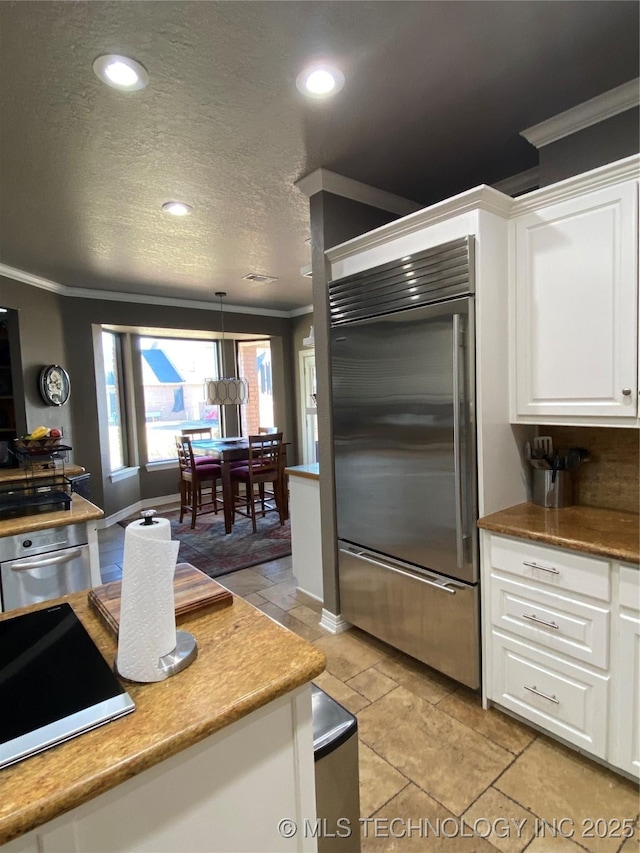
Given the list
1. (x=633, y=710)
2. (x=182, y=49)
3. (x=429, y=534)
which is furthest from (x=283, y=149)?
(x=633, y=710)

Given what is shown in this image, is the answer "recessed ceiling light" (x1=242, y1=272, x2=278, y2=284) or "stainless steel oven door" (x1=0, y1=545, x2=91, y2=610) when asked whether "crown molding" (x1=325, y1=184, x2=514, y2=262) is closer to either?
"stainless steel oven door" (x1=0, y1=545, x2=91, y2=610)

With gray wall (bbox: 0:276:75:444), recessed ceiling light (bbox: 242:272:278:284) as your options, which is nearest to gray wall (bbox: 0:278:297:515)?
gray wall (bbox: 0:276:75:444)

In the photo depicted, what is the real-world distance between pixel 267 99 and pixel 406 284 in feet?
3.15

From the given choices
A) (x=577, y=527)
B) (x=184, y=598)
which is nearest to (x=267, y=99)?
(x=184, y=598)

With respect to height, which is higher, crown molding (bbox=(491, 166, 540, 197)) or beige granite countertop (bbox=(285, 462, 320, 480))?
crown molding (bbox=(491, 166, 540, 197))

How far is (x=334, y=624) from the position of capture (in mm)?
2680

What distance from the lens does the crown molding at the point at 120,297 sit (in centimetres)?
409

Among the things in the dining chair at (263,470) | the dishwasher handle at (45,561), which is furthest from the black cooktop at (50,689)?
the dining chair at (263,470)

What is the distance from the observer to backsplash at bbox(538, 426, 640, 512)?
1952 millimetres

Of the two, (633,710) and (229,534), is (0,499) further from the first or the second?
(633,710)

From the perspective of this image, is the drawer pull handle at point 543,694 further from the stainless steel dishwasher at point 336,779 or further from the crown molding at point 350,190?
the crown molding at point 350,190

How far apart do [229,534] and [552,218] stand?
4041mm

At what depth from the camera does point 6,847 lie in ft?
1.95

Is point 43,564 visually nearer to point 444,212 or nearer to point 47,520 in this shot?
point 47,520
